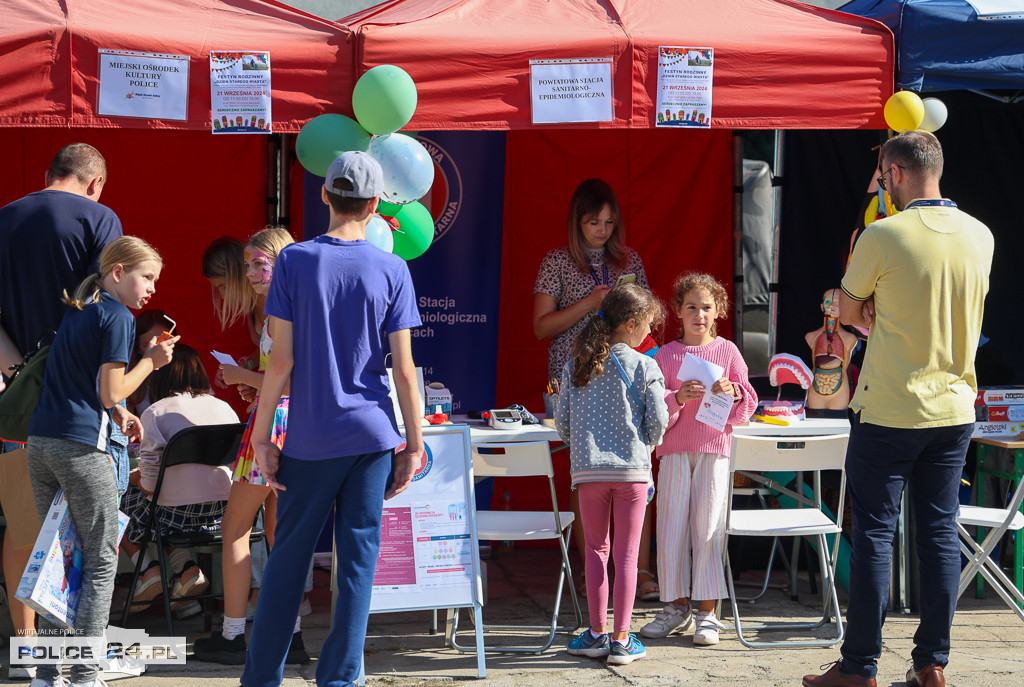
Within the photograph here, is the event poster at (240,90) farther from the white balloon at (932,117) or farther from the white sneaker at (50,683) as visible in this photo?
the white balloon at (932,117)

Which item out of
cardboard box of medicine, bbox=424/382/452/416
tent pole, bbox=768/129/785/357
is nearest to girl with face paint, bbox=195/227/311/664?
cardboard box of medicine, bbox=424/382/452/416

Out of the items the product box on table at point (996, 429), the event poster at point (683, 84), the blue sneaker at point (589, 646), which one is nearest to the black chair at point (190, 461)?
the blue sneaker at point (589, 646)

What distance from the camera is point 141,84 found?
394 cm

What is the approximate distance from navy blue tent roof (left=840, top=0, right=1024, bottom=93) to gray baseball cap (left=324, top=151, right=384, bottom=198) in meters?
2.46

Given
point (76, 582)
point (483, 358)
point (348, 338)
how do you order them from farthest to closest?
1. point (483, 358)
2. point (76, 582)
3. point (348, 338)

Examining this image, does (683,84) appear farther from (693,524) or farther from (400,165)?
(693,524)

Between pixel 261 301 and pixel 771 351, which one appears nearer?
pixel 261 301

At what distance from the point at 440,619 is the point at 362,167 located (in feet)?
7.27

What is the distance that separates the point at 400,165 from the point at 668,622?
2.07 m

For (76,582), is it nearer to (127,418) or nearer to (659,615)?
(127,418)

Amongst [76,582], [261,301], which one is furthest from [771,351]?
[76,582]

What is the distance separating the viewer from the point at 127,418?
11.9 ft

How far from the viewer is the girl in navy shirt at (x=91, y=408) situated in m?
3.28

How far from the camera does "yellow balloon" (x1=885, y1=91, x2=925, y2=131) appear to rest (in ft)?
13.6
